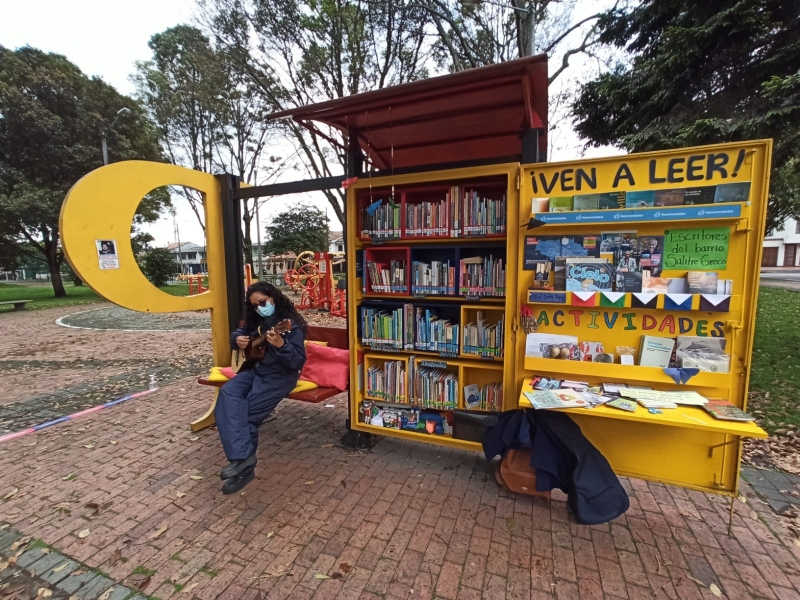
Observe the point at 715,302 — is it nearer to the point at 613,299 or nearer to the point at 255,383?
the point at 613,299

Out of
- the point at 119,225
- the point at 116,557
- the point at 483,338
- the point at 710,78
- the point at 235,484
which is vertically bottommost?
the point at 116,557

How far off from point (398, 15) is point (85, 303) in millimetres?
18990

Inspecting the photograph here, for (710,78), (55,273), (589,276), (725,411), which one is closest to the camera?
(725,411)

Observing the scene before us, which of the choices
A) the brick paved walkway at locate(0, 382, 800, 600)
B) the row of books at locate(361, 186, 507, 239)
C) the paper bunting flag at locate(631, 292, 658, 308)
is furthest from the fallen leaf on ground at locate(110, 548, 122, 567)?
the paper bunting flag at locate(631, 292, 658, 308)

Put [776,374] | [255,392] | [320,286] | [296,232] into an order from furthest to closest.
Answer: [296,232] → [320,286] → [776,374] → [255,392]

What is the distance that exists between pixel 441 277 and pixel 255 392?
73.8 inches

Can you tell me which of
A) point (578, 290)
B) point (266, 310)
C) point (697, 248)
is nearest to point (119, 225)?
point (266, 310)

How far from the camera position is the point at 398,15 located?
410 inches

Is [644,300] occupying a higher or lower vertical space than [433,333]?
higher

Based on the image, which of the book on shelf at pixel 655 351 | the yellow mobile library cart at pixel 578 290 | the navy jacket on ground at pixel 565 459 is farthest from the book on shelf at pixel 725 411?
the navy jacket on ground at pixel 565 459

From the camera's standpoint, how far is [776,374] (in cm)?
518

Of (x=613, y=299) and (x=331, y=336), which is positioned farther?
(x=331, y=336)

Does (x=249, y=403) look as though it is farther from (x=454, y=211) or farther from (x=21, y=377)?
(x=21, y=377)

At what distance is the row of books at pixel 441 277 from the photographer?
3.02m
